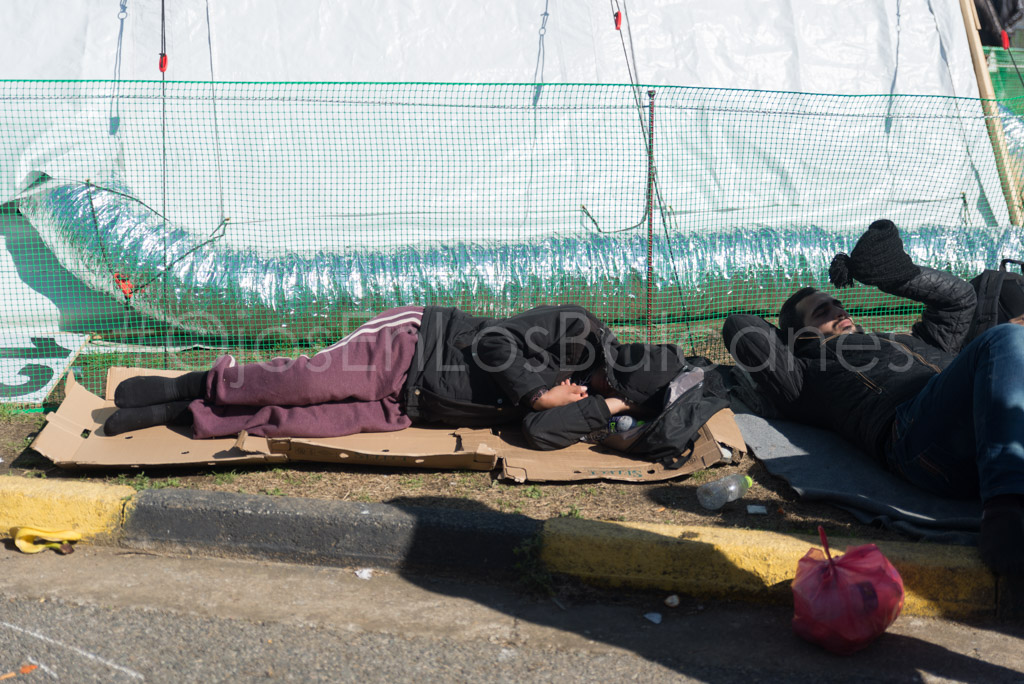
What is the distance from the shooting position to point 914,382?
Answer: 338cm

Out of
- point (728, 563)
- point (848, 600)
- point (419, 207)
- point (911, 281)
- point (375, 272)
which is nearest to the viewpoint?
point (848, 600)

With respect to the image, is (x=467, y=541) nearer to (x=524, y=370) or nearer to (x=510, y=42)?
(x=524, y=370)

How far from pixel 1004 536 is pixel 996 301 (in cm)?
213

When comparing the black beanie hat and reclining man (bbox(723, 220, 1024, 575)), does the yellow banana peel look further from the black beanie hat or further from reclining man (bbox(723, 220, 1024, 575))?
the black beanie hat

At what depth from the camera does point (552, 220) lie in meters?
5.79

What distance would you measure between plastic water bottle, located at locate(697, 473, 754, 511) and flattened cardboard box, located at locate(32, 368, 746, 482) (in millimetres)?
219

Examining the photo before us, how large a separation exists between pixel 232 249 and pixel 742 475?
367 centimetres

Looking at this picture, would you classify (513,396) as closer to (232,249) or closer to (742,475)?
(742,475)

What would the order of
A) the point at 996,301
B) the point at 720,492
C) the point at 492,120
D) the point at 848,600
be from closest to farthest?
the point at 848,600, the point at 720,492, the point at 996,301, the point at 492,120

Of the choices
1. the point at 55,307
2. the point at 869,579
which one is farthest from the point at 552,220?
the point at 869,579

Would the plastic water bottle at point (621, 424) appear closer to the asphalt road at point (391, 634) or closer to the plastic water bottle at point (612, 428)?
the plastic water bottle at point (612, 428)

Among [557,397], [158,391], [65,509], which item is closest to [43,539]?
[65,509]

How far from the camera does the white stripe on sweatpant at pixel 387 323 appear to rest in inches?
151

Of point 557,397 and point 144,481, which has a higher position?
point 557,397
